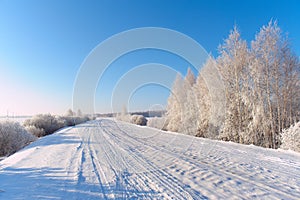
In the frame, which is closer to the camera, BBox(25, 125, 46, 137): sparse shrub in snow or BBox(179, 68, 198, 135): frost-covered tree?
BBox(25, 125, 46, 137): sparse shrub in snow

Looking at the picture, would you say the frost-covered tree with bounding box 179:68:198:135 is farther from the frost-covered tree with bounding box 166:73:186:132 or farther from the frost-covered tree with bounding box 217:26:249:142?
the frost-covered tree with bounding box 217:26:249:142

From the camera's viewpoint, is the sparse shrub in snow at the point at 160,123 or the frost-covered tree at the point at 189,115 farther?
the sparse shrub in snow at the point at 160,123

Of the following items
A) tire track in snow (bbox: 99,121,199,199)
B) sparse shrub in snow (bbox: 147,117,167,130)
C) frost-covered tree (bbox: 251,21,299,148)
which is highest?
frost-covered tree (bbox: 251,21,299,148)

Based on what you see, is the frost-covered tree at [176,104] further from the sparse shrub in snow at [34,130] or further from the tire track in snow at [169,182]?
the tire track in snow at [169,182]

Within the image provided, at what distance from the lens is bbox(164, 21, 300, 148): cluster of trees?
436 inches

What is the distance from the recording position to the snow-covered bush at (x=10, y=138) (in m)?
10.1

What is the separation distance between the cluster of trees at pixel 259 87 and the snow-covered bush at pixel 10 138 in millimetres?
14273

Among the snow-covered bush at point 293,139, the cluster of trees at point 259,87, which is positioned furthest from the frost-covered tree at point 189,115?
the snow-covered bush at point 293,139

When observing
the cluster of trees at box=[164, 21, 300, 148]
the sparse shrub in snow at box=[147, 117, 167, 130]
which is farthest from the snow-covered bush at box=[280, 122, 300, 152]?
the sparse shrub in snow at box=[147, 117, 167, 130]

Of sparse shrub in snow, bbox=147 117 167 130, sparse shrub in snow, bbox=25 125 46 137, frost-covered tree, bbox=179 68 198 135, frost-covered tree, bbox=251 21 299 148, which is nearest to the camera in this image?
frost-covered tree, bbox=251 21 299 148

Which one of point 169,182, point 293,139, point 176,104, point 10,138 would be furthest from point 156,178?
point 176,104

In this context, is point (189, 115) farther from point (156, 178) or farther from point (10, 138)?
point (156, 178)

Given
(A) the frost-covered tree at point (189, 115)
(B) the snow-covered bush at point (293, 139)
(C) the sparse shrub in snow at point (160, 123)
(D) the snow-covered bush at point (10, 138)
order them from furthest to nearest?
(C) the sparse shrub in snow at point (160, 123) → (A) the frost-covered tree at point (189, 115) → (D) the snow-covered bush at point (10, 138) → (B) the snow-covered bush at point (293, 139)

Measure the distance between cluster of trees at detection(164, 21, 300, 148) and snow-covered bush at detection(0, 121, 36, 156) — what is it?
14273 mm
